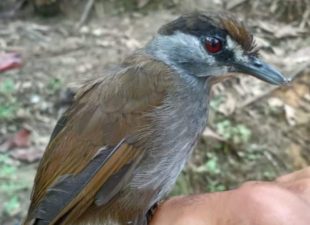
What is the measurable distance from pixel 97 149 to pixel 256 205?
3.40ft

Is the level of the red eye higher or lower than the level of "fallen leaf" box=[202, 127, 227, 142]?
higher

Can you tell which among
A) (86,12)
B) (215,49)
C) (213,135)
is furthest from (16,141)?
(215,49)

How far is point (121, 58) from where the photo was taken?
20.3 ft

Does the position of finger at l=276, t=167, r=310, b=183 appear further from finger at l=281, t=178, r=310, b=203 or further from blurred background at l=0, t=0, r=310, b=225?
blurred background at l=0, t=0, r=310, b=225

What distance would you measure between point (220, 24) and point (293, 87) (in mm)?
2410

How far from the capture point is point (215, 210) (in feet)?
9.12

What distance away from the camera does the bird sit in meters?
3.30

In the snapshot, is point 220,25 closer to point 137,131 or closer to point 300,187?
point 137,131

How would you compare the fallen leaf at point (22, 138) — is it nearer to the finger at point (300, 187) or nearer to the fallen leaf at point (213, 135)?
the fallen leaf at point (213, 135)

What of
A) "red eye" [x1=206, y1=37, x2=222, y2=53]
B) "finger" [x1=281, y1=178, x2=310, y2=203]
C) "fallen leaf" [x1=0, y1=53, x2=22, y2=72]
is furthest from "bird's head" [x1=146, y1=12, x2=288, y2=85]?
"fallen leaf" [x1=0, y1=53, x2=22, y2=72]

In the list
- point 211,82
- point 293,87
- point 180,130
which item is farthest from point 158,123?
point 293,87

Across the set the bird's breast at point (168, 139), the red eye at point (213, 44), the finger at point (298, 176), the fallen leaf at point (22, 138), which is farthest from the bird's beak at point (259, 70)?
the fallen leaf at point (22, 138)

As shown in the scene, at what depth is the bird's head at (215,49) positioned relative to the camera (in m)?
3.36

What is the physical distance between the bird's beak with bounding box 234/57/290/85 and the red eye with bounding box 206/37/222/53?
0.13 meters
